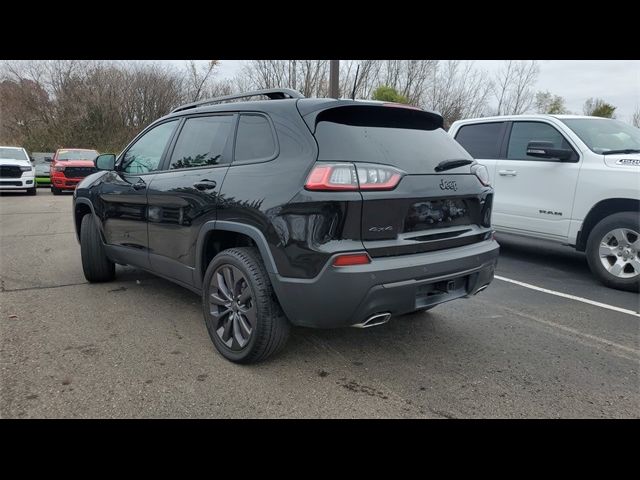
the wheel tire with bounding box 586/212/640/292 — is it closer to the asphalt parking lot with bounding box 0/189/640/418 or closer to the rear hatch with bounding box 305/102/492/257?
the asphalt parking lot with bounding box 0/189/640/418

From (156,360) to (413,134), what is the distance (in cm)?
238

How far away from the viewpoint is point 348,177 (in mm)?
2643

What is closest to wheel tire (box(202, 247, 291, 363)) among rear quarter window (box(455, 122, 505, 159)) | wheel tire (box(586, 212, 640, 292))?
wheel tire (box(586, 212, 640, 292))

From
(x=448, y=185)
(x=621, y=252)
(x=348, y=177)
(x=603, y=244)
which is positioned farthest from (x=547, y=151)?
(x=348, y=177)

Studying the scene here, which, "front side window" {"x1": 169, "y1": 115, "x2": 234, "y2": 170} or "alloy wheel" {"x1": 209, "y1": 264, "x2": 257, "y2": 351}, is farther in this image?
"front side window" {"x1": 169, "y1": 115, "x2": 234, "y2": 170}

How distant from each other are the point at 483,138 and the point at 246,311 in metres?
5.10

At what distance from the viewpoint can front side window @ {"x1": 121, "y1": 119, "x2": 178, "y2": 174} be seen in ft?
13.6

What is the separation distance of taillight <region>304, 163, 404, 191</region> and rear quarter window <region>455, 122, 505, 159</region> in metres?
4.40

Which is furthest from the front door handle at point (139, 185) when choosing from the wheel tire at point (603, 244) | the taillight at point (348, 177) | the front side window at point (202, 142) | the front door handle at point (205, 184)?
the wheel tire at point (603, 244)

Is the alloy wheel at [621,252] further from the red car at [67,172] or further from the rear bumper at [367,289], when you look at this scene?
the red car at [67,172]

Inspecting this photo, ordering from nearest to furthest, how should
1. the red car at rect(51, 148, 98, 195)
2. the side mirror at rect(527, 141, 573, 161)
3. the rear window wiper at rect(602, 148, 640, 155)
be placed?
the rear window wiper at rect(602, 148, 640, 155) < the side mirror at rect(527, 141, 573, 161) < the red car at rect(51, 148, 98, 195)

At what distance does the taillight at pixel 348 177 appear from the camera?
2.62 m

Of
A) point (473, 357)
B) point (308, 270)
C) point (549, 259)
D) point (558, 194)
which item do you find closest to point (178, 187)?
point (308, 270)
